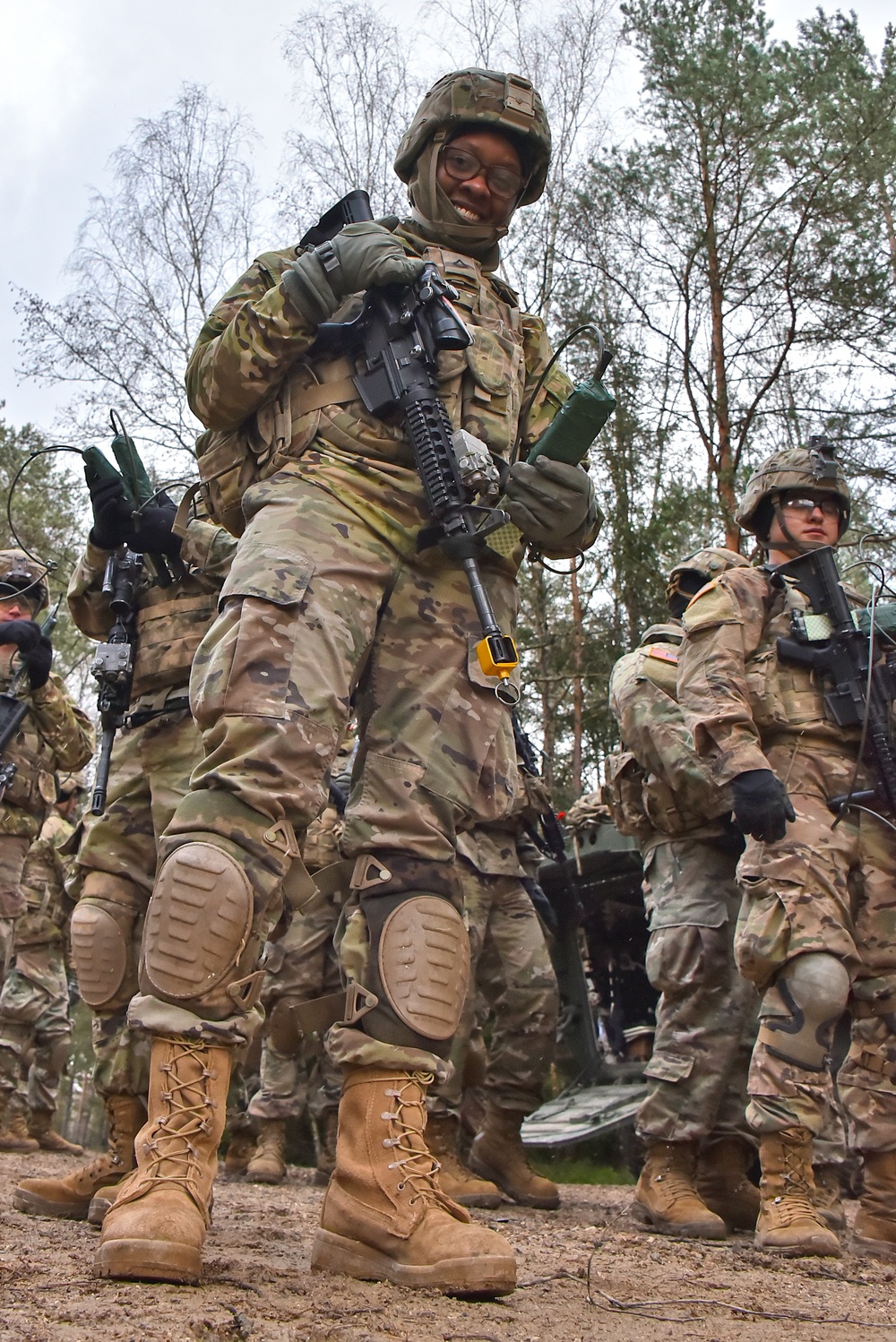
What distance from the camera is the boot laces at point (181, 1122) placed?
92.0 inches

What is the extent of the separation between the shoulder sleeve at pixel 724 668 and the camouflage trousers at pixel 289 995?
3.07 metres

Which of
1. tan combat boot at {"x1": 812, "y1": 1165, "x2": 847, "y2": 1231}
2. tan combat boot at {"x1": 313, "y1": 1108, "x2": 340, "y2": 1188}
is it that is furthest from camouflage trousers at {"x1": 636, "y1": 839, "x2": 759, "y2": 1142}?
tan combat boot at {"x1": 313, "y1": 1108, "x2": 340, "y2": 1188}

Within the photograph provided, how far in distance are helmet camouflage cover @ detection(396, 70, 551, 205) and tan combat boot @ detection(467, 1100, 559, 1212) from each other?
164 inches

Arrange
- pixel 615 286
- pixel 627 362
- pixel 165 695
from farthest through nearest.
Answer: pixel 615 286, pixel 627 362, pixel 165 695

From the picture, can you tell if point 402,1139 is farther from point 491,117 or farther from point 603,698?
point 603,698

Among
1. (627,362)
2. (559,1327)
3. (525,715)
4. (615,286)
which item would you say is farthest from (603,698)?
(559,1327)

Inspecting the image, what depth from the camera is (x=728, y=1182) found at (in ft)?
16.3

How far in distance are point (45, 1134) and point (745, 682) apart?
242 inches

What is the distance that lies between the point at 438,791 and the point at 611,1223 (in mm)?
2662

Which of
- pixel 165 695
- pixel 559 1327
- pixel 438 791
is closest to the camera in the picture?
pixel 559 1327

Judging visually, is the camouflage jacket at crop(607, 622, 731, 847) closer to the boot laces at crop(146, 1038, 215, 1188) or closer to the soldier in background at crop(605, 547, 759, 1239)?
the soldier in background at crop(605, 547, 759, 1239)

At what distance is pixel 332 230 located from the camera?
3.44 metres

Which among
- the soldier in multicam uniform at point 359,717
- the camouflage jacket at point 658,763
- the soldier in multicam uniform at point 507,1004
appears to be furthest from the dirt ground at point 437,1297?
the soldier in multicam uniform at point 507,1004

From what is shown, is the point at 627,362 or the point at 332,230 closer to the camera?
the point at 332,230
